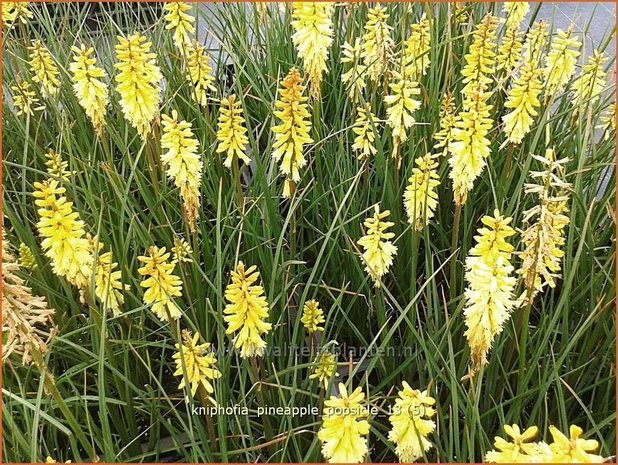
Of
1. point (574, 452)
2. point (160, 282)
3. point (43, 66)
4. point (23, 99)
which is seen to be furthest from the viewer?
point (23, 99)

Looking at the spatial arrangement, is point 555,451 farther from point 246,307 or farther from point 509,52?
point 509,52

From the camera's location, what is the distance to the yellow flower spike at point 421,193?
5.37 feet

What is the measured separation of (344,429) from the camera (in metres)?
1.11

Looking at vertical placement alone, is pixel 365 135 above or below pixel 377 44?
below

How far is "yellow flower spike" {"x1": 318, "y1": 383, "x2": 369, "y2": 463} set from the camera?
1086mm

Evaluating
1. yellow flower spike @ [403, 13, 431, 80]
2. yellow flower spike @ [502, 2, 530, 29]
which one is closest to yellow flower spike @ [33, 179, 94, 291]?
yellow flower spike @ [403, 13, 431, 80]

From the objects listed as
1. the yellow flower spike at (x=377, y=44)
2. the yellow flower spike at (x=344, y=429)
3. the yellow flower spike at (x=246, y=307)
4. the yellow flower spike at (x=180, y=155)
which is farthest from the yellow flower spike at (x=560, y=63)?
the yellow flower spike at (x=344, y=429)

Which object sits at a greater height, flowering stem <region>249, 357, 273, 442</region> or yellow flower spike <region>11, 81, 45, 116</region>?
yellow flower spike <region>11, 81, 45, 116</region>

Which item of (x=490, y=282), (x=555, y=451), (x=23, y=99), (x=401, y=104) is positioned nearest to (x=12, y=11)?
(x=23, y=99)

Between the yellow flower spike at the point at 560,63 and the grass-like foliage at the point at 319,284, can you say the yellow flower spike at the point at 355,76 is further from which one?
the yellow flower spike at the point at 560,63

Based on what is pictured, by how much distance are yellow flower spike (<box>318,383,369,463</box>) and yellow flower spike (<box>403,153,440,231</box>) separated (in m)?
0.64

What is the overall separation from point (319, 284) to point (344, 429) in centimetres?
75

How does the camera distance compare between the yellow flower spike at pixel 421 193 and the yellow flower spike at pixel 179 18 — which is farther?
the yellow flower spike at pixel 179 18

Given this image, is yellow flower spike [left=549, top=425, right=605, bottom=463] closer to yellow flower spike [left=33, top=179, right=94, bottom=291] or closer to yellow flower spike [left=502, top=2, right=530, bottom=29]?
yellow flower spike [left=33, top=179, right=94, bottom=291]
